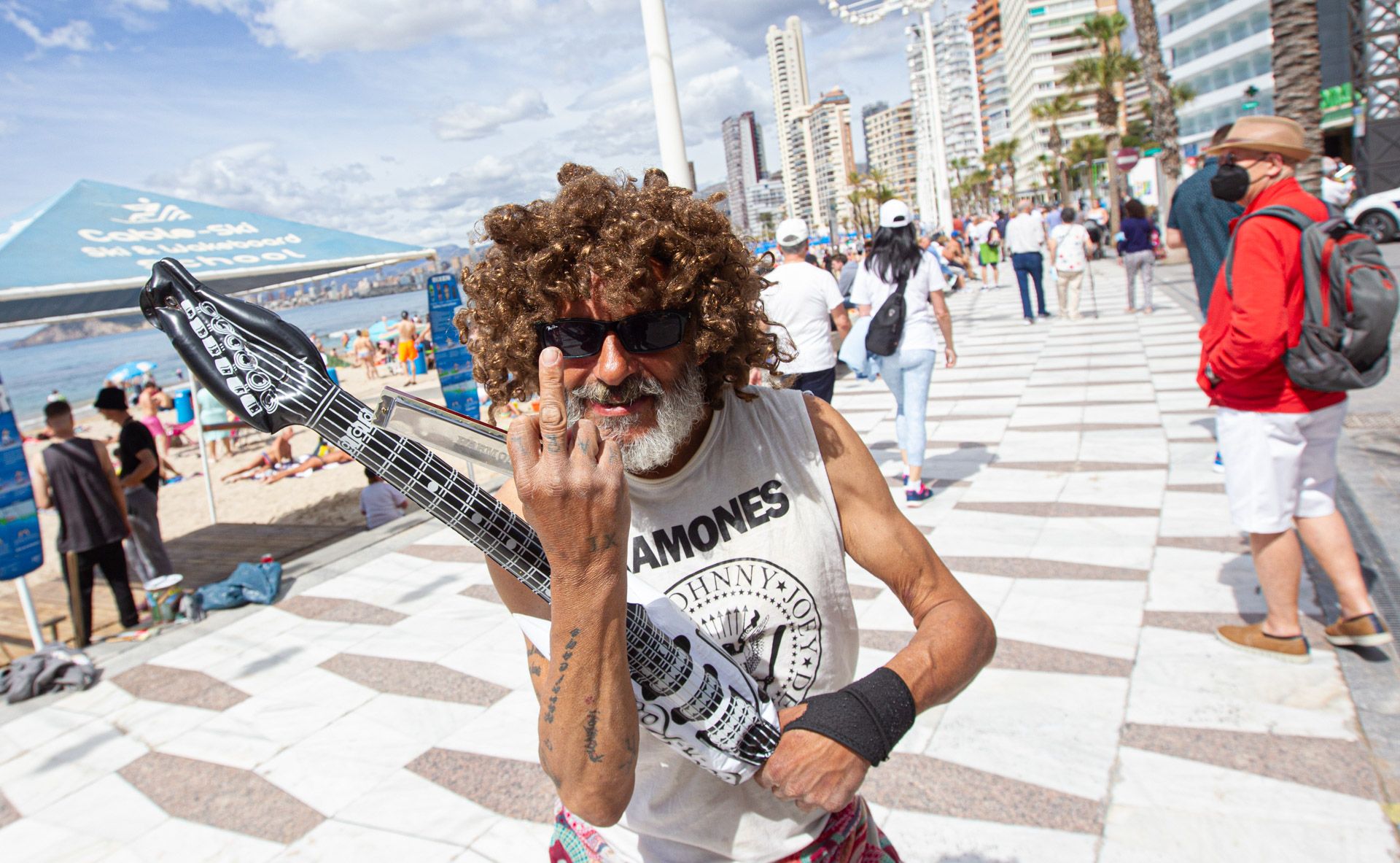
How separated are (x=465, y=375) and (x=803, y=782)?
26.5 ft

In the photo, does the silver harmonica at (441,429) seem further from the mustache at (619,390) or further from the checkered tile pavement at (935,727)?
the checkered tile pavement at (935,727)

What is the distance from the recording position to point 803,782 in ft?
3.93

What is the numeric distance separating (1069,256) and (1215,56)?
56.0m

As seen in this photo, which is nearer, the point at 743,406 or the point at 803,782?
the point at 803,782

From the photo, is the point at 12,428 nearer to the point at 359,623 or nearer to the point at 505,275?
the point at 359,623

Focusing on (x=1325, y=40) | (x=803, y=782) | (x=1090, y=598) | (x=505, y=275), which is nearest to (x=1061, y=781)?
(x=1090, y=598)

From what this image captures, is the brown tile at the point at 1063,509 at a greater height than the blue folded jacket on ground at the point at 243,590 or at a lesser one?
lesser

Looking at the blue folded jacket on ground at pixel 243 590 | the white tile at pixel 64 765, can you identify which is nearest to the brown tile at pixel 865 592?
the white tile at pixel 64 765

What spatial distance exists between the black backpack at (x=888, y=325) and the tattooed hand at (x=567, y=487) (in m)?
4.95

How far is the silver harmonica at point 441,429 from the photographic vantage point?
1.14 meters

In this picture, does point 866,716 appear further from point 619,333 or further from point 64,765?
point 64,765

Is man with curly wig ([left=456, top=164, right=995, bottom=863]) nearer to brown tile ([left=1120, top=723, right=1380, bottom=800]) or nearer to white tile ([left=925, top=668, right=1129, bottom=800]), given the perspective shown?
white tile ([left=925, top=668, right=1129, bottom=800])

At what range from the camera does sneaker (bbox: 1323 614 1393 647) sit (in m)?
3.31

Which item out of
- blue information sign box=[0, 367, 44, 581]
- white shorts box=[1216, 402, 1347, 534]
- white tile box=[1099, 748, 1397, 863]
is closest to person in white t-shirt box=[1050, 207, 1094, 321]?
white shorts box=[1216, 402, 1347, 534]
